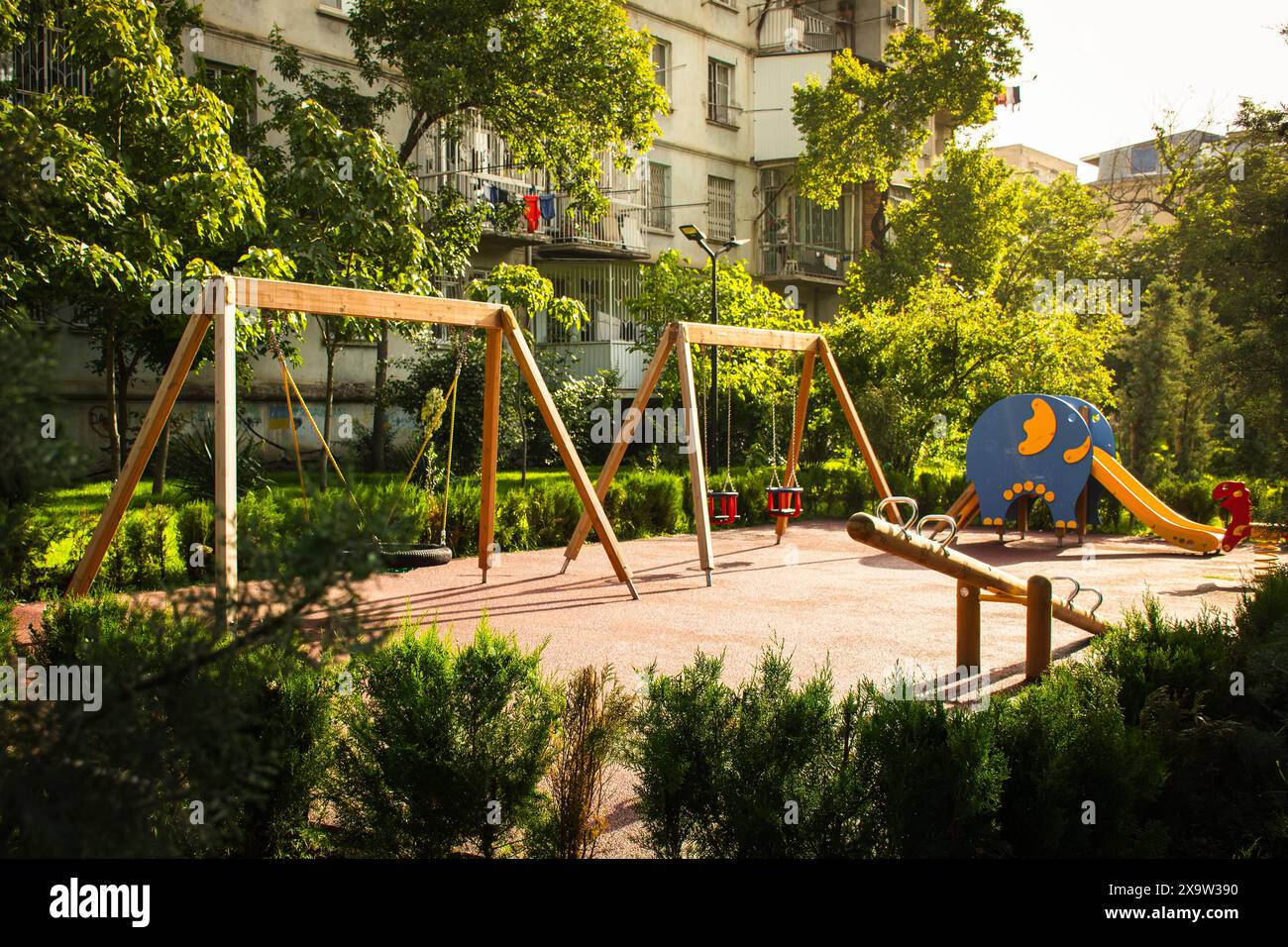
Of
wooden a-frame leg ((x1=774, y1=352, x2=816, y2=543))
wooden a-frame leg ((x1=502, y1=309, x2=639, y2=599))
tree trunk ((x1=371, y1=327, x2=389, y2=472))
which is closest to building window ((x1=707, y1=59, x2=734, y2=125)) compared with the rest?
tree trunk ((x1=371, y1=327, x2=389, y2=472))

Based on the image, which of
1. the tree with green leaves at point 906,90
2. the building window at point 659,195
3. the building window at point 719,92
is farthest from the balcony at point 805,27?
the building window at point 659,195

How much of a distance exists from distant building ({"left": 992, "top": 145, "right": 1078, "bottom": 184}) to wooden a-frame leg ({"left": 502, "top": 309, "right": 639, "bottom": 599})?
62653 mm

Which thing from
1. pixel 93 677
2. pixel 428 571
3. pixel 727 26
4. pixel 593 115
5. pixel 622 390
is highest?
pixel 727 26

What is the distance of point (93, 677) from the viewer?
2.51m

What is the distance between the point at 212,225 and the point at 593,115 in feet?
29.8

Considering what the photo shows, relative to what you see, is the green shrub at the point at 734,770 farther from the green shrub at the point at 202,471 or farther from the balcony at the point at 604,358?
the balcony at the point at 604,358

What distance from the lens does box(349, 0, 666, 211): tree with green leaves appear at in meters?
18.8

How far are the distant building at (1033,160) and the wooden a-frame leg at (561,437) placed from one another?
62.7 metres

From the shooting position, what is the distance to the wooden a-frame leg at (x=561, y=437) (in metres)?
10.4

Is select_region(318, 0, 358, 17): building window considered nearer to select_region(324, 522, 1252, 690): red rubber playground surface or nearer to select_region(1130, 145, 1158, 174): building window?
select_region(324, 522, 1252, 690): red rubber playground surface

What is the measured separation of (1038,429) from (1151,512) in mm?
1766

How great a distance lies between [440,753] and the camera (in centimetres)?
403


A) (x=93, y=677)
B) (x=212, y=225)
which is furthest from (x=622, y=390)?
(x=93, y=677)
